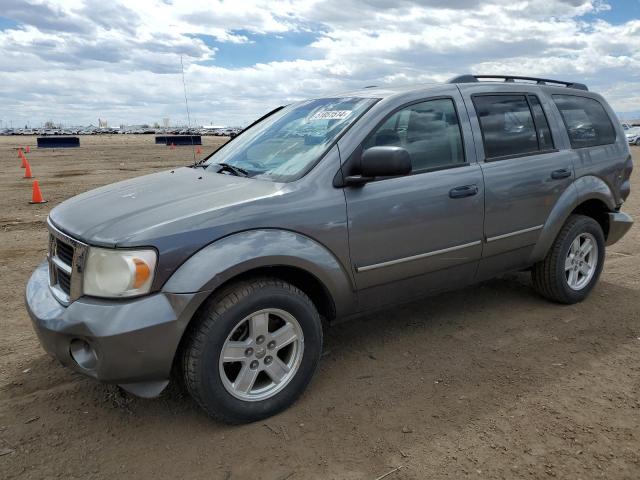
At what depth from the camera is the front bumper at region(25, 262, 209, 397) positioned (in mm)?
2566

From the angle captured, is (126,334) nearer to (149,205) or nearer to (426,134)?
(149,205)

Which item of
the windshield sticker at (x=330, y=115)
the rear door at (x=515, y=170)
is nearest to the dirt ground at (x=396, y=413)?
the rear door at (x=515, y=170)

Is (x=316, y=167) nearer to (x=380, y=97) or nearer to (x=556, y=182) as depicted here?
(x=380, y=97)

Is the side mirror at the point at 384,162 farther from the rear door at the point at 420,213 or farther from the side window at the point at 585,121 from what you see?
the side window at the point at 585,121

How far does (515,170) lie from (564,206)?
2.19 ft

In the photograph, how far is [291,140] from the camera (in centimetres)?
367

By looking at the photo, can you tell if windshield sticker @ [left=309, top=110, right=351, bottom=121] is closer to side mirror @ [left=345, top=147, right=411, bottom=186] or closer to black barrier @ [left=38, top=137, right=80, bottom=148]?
side mirror @ [left=345, top=147, right=411, bottom=186]

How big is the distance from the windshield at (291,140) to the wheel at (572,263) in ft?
7.12

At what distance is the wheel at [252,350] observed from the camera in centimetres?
278

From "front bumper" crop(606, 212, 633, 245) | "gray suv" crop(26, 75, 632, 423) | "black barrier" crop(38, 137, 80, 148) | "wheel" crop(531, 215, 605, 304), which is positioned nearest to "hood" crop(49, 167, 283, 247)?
"gray suv" crop(26, 75, 632, 423)

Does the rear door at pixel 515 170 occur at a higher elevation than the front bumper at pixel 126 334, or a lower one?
higher

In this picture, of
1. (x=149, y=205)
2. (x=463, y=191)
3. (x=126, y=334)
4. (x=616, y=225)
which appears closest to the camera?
(x=126, y=334)

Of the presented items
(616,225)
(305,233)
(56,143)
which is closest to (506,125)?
(616,225)

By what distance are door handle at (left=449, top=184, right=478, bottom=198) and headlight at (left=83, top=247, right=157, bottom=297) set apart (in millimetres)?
2057
